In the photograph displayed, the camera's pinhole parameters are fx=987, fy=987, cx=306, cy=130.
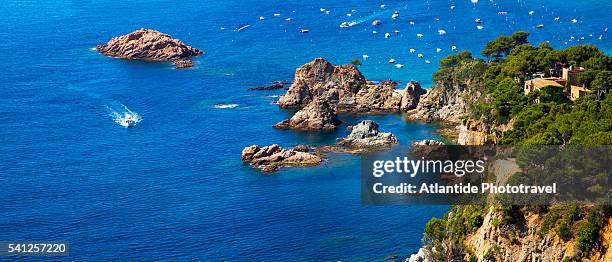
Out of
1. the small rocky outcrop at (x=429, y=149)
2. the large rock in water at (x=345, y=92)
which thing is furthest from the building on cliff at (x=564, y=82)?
the large rock in water at (x=345, y=92)

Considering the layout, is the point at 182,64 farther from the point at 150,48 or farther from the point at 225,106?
the point at 225,106

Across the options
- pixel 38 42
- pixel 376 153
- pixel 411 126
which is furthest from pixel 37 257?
pixel 38 42

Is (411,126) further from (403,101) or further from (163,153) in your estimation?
(163,153)

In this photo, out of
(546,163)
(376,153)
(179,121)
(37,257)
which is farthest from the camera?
(179,121)

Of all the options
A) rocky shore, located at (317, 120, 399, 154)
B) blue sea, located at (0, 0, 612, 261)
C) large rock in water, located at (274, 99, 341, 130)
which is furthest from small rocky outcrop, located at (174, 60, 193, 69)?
rocky shore, located at (317, 120, 399, 154)

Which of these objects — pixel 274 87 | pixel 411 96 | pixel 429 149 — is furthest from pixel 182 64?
pixel 429 149

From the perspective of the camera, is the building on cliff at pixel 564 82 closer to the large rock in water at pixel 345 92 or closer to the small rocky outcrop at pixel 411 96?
the small rocky outcrop at pixel 411 96
